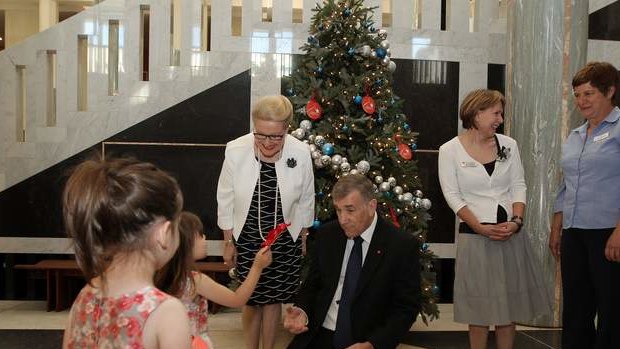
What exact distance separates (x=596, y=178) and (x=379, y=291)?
1.42m

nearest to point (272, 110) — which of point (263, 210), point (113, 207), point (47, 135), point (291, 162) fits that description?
point (291, 162)

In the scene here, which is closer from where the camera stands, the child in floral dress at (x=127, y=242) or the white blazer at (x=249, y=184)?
the child in floral dress at (x=127, y=242)

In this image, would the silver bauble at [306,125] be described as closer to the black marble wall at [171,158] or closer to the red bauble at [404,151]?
the red bauble at [404,151]

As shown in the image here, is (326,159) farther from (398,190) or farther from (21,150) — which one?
(21,150)

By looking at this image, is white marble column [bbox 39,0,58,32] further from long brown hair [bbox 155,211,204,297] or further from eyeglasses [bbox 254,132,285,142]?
long brown hair [bbox 155,211,204,297]

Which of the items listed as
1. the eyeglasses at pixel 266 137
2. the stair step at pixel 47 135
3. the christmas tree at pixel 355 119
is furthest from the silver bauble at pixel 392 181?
the stair step at pixel 47 135

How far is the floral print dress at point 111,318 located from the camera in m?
1.54

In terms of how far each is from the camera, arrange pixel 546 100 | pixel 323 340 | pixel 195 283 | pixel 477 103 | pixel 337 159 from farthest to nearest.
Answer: pixel 546 100, pixel 337 159, pixel 477 103, pixel 323 340, pixel 195 283

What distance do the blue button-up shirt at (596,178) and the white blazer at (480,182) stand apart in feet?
1.20

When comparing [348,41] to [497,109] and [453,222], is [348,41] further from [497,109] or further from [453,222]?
[453,222]

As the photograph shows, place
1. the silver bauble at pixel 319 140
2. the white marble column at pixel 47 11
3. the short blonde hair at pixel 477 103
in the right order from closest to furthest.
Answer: the short blonde hair at pixel 477 103, the silver bauble at pixel 319 140, the white marble column at pixel 47 11

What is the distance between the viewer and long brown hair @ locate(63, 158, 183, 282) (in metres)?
1.50

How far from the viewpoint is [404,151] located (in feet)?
17.1

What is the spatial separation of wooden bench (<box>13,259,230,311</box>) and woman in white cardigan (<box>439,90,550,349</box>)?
240 centimetres
